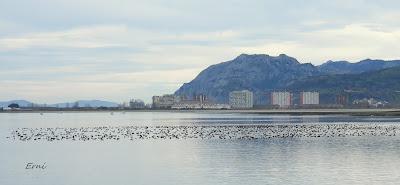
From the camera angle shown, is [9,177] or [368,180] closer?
[368,180]

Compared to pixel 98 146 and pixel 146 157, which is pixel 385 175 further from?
pixel 98 146

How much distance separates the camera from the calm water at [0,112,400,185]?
45.2m

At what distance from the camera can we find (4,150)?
7319 centimetres

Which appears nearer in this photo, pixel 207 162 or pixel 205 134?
pixel 207 162

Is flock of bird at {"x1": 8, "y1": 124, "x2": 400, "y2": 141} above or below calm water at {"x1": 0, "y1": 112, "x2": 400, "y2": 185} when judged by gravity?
above

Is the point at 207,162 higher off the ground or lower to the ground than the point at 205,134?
lower

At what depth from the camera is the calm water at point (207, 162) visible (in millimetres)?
45219

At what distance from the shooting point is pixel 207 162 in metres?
55.9

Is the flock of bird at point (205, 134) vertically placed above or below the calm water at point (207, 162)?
above

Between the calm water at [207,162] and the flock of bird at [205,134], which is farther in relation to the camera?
the flock of bird at [205,134]

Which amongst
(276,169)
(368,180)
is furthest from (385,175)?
(276,169)

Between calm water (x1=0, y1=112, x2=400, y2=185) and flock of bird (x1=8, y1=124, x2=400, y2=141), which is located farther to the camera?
flock of bird (x1=8, y1=124, x2=400, y2=141)

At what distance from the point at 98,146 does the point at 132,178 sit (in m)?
31.7

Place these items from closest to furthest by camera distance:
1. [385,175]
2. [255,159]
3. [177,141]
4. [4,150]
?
[385,175] → [255,159] → [4,150] → [177,141]
